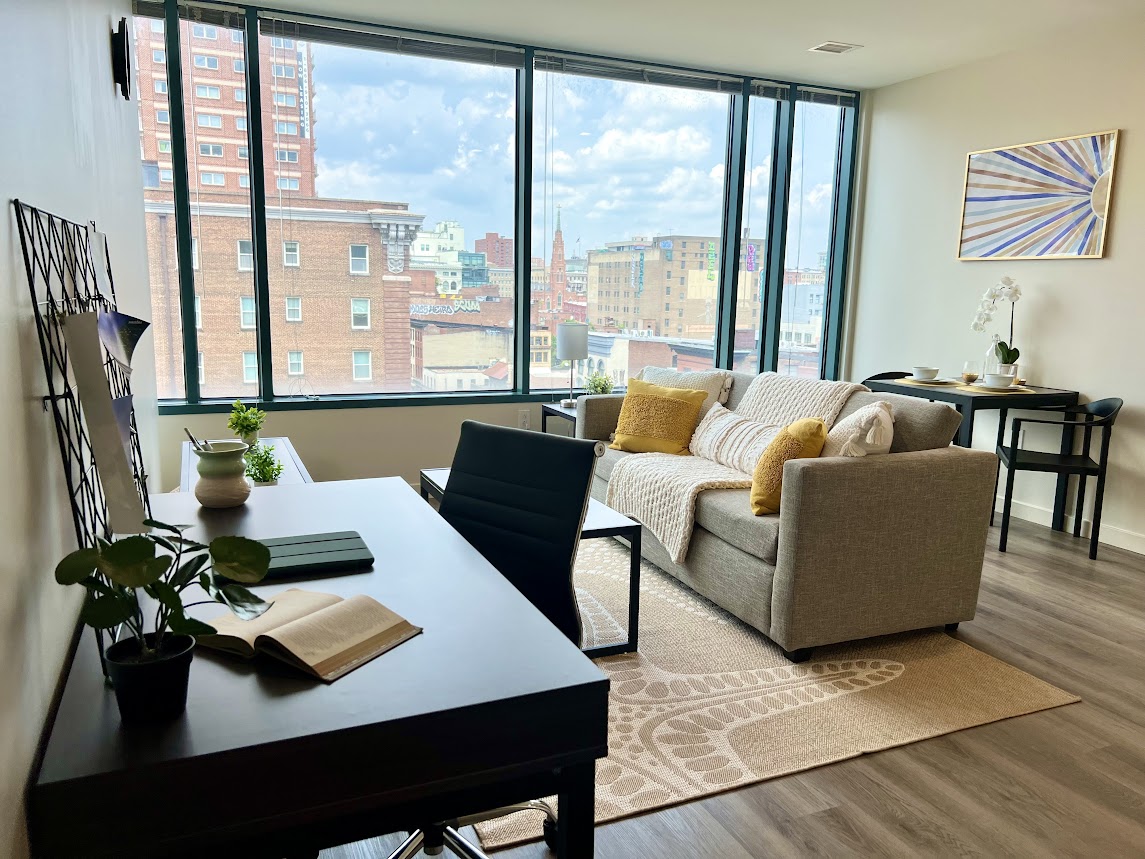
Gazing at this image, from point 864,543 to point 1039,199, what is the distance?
287cm

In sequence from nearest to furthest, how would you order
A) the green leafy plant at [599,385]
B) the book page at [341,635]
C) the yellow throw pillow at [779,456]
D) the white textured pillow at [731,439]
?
the book page at [341,635]
the yellow throw pillow at [779,456]
the white textured pillow at [731,439]
the green leafy plant at [599,385]

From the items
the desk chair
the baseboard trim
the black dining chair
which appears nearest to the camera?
the desk chair

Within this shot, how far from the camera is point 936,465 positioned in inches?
113

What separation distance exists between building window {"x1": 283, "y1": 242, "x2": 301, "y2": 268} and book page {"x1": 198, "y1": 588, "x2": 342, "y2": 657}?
370 cm

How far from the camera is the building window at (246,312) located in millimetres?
4547

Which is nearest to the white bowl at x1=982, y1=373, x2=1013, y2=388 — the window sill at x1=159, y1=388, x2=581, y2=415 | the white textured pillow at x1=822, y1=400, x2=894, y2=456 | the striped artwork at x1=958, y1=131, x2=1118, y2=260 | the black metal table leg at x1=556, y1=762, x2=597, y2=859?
the striped artwork at x1=958, y1=131, x2=1118, y2=260

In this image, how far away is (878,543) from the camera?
2822 millimetres

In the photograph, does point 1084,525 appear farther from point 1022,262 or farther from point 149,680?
point 149,680

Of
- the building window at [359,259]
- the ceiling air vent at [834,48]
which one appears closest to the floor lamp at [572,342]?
the building window at [359,259]

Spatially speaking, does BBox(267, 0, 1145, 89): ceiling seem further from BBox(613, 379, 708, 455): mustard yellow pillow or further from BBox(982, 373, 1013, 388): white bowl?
BBox(613, 379, 708, 455): mustard yellow pillow

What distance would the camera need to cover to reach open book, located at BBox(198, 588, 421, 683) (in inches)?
41.6

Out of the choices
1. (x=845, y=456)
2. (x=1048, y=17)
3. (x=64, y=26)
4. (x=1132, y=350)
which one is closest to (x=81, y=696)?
(x=64, y=26)

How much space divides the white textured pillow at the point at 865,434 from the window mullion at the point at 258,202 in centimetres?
311

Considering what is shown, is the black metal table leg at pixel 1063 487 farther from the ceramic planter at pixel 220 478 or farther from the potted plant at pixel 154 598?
the potted plant at pixel 154 598
